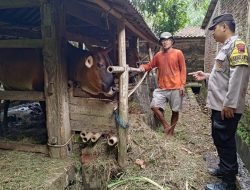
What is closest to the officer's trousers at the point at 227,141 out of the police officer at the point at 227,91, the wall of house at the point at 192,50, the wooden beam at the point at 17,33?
the police officer at the point at 227,91

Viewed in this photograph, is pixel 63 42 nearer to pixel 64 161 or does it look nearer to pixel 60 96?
pixel 60 96

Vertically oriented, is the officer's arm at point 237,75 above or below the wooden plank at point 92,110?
above

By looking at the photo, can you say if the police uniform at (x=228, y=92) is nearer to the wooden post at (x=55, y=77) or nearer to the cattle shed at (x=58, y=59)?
the cattle shed at (x=58, y=59)

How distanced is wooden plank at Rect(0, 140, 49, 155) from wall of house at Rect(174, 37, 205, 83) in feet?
48.1

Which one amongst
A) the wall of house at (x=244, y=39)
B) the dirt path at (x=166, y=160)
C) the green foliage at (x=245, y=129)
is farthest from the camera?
the green foliage at (x=245, y=129)

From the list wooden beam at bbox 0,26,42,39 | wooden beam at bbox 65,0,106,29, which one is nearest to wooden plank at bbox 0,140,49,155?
wooden beam at bbox 0,26,42,39

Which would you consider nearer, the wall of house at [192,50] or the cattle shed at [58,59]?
the cattle shed at [58,59]

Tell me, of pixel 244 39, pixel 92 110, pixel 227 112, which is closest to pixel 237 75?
pixel 227 112

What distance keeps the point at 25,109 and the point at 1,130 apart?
202 cm

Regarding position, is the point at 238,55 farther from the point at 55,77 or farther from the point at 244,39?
the point at 244,39

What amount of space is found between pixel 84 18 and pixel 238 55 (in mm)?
2391

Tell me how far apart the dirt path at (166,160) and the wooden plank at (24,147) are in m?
1.27

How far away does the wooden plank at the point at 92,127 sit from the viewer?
415 centimetres

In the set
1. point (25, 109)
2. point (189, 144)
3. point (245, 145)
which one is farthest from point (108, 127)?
point (25, 109)
